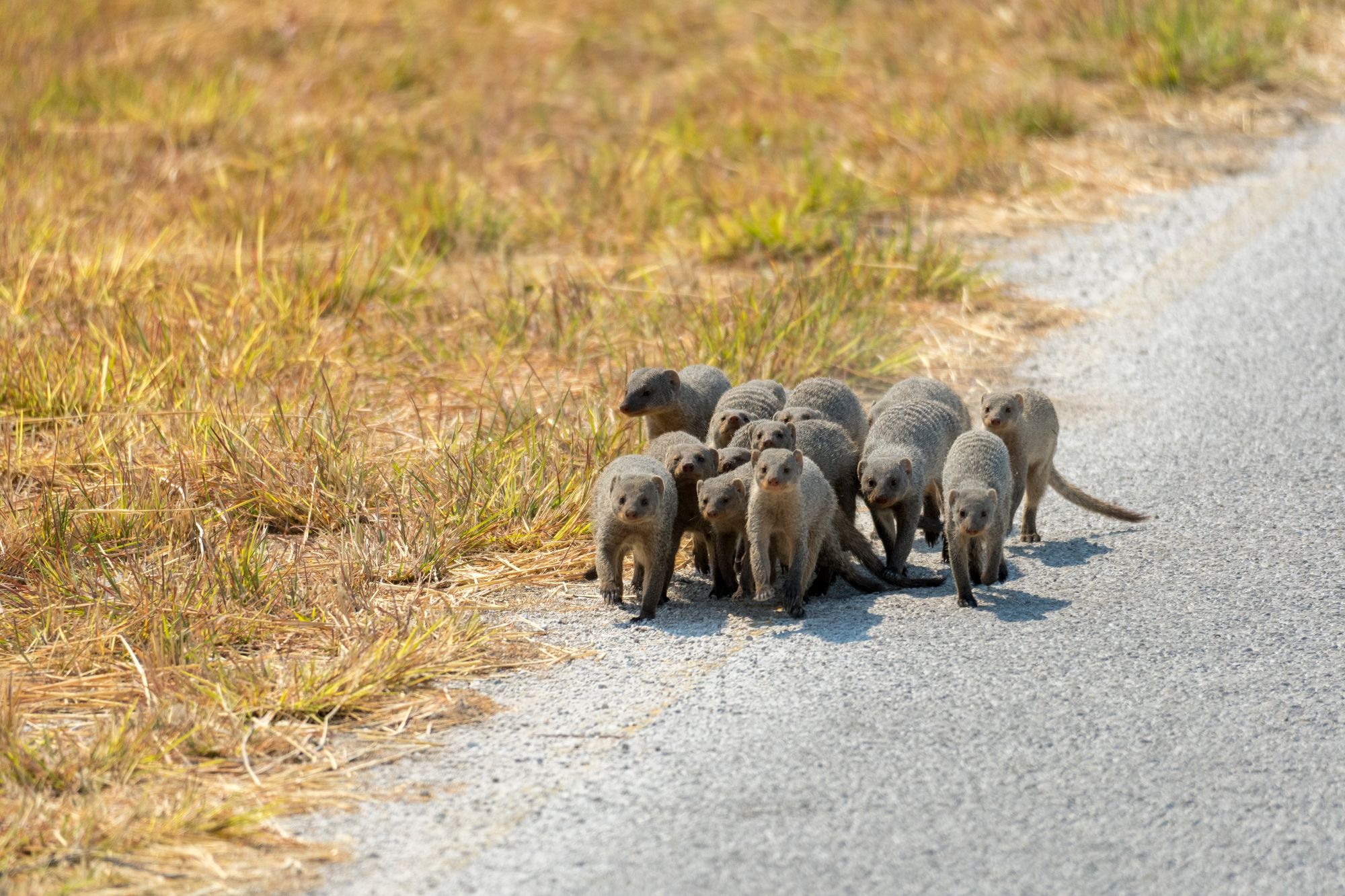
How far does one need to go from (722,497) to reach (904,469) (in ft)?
2.20

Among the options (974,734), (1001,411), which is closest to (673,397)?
(1001,411)

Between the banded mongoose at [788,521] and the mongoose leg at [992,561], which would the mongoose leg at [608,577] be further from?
the mongoose leg at [992,561]

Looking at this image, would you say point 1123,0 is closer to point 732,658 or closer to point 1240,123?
point 1240,123

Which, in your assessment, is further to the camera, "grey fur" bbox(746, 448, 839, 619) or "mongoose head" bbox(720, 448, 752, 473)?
"mongoose head" bbox(720, 448, 752, 473)

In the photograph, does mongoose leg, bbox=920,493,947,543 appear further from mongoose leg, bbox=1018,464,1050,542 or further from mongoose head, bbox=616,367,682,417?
mongoose head, bbox=616,367,682,417

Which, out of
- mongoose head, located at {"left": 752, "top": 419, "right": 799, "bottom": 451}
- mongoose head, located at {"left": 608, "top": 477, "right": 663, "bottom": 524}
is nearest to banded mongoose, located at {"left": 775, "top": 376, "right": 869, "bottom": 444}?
mongoose head, located at {"left": 752, "top": 419, "right": 799, "bottom": 451}

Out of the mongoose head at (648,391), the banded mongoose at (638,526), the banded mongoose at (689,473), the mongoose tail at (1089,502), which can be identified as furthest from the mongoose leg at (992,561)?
the mongoose head at (648,391)

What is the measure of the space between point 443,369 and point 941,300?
2.60 metres

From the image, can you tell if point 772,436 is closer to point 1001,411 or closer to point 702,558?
point 702,558

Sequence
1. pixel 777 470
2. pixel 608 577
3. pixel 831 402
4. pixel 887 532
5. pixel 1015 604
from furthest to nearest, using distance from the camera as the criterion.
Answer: pixel 831 402 → pixel 887 532 → pixel 608 577 → pixel 1015 604 → pixel 777 470

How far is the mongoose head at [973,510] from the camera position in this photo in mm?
4867

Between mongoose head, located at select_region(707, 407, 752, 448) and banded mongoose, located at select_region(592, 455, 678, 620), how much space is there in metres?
0.45

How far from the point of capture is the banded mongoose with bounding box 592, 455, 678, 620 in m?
4.80

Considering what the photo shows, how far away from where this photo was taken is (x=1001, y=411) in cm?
554
